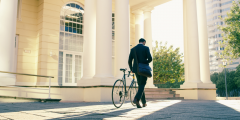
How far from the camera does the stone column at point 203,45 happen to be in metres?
13.9

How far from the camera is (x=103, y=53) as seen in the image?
10.1 m

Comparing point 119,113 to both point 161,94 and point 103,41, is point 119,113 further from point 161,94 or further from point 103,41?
point 161,94

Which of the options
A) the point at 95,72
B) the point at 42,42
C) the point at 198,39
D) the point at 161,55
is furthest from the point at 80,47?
the point at 161,55

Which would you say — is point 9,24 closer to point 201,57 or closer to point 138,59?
point 138,59

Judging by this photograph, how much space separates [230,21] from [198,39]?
1549 centimetres

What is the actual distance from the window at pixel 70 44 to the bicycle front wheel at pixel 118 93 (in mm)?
9574

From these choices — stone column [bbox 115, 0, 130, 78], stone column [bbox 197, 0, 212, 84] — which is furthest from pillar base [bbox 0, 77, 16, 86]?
stone column [bbox 197, 0, 212, 84]

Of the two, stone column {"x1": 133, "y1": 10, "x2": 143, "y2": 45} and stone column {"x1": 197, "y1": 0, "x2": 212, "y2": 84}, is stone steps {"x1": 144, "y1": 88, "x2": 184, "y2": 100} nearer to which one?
stone column {"x1": 197, "y1": 0, "x2": 212, "y2": 84}

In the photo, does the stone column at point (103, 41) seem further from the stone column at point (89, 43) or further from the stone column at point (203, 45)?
the stone column at point (203, 45)

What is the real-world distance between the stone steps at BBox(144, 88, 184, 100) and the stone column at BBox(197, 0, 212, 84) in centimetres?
208

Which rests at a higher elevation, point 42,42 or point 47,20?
point 47,20

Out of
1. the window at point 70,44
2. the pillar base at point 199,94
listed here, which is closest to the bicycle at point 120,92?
the pillar base at point 199,94

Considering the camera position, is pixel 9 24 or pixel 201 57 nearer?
pixel 9 24

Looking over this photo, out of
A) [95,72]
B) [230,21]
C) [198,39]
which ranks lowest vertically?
[95,72]
